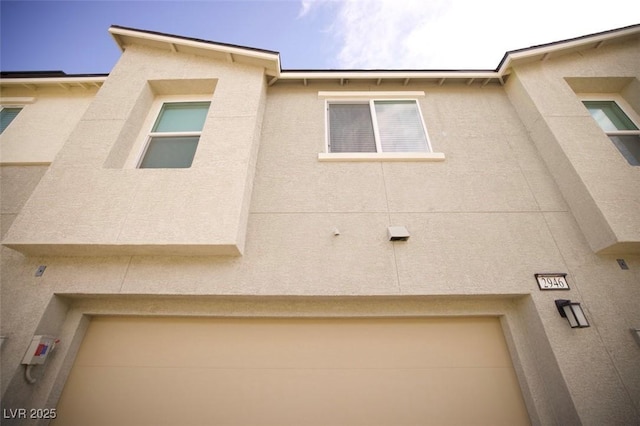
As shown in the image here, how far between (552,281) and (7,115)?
1123 centimetres

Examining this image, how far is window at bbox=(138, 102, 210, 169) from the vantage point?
15.0 ft

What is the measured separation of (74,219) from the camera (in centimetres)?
360

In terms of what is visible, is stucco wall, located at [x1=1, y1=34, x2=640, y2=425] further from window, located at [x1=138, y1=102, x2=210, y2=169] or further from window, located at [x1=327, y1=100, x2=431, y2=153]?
window, located at [x1=327, y1=100, x2=431, y2=153]

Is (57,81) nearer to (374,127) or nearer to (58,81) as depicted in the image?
(58,81)

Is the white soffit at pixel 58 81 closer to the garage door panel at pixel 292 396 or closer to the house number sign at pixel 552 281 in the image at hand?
the garage door panel at pixel 292 396

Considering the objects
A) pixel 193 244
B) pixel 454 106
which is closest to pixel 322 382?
pixel 193 244

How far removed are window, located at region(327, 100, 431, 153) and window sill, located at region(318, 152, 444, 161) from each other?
0.85 ft

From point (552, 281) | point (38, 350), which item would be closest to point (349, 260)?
point (552, 281)

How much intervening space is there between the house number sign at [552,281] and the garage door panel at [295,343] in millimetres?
826

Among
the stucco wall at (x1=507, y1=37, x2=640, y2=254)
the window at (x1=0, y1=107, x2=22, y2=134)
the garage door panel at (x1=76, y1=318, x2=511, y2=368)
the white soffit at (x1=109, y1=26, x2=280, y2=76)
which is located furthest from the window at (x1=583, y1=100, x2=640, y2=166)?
the window at (x1=0, y1=107, x2=22, y2=134)

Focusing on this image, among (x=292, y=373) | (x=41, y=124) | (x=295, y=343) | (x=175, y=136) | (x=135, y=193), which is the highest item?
(x=41, y=124)

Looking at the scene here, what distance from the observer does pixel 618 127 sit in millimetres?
5059

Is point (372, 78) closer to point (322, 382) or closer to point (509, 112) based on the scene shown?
point (509, 112)

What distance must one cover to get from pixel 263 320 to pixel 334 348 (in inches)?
43.2
